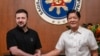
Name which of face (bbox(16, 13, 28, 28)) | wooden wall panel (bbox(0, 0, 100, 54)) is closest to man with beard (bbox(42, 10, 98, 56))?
face (bbox(16, 13, 28, 28))

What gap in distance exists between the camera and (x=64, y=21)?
378 cm

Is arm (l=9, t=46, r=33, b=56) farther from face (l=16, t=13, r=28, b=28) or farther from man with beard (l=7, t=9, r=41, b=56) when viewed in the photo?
face (l=16, t=13, r=28, b=28)

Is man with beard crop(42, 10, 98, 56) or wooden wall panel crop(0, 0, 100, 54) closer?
man with beard crop(42, 10, 98, 56)

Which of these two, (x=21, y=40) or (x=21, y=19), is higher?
(x=21, y=19)

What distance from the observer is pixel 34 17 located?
12.4 feet

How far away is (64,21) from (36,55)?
121 centimetres

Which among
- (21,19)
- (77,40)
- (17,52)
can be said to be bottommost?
(17,52)

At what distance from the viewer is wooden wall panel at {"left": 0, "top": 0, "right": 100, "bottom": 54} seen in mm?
3758

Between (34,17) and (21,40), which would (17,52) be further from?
(34,17)

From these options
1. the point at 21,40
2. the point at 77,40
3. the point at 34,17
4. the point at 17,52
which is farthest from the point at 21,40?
the point at 34,17

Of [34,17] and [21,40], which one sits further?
[34,17]

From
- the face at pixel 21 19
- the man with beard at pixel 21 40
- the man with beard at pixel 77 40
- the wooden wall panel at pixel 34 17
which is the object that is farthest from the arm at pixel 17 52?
the wooden wall panel at pixel 34 17

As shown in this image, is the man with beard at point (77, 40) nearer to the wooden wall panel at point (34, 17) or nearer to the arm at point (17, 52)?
the arm at point (17, 52)

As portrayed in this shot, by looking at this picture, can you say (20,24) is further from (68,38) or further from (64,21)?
(64,21)
